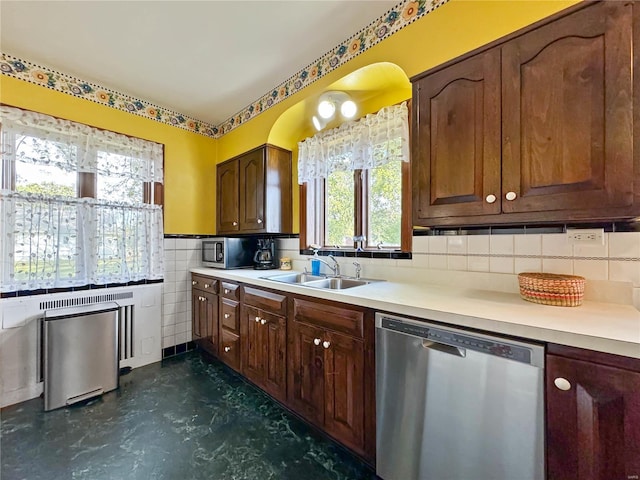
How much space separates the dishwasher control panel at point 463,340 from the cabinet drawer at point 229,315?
4.67 feet

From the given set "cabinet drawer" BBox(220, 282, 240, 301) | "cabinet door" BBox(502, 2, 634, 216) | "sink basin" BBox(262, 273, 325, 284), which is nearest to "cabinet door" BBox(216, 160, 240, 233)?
"cabinet drawer" BBox(220, 282, 240, 301)

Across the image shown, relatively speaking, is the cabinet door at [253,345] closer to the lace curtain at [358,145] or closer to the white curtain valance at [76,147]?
the lace curtain at [358,145]

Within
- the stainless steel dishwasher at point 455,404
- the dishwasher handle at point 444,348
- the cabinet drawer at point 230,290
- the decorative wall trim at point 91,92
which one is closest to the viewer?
the stainless steel dishwasher at point 455,404

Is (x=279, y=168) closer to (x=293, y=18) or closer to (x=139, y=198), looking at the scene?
(x=293, y=18)

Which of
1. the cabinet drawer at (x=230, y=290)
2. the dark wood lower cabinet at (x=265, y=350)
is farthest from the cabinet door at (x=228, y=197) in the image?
the dark wood lower cabinet at (x=265, y=350)

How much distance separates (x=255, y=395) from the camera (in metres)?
2.07

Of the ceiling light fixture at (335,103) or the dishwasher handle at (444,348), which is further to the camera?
the ceiling light fixture at (335,103)

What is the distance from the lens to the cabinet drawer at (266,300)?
70.2 inches

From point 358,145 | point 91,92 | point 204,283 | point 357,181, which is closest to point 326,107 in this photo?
point 358,145

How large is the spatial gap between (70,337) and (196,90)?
229 centimetres

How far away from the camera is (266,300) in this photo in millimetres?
1903

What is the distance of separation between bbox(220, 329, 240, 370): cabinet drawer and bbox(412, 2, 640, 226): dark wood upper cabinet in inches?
70.3

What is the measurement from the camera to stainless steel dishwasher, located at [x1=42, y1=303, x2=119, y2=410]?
1.92 m

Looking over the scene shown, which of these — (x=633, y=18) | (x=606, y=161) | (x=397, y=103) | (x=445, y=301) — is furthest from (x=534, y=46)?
(x=445, y=301)
